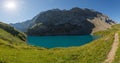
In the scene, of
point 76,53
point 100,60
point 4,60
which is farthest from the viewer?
point 76,53

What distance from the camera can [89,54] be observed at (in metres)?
49.9

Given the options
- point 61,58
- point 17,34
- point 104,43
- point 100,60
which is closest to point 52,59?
point 61,58

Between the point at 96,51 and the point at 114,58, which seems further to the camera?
the point at 96,51

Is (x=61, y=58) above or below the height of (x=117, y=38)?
below

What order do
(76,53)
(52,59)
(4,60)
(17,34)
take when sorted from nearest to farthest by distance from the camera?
(4,60) → (52,59) → (76,53) → (17,34)

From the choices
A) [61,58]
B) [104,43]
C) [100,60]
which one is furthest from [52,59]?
[104,43]

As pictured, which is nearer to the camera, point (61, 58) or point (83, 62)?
point (83, 62)

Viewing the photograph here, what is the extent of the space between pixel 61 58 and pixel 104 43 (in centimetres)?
1259

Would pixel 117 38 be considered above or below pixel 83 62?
above

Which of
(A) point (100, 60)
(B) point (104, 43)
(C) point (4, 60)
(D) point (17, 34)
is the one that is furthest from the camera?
(D) point (17, 34)

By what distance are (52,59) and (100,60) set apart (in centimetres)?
970

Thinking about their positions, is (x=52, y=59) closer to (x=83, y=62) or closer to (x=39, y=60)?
(x=39, y=60)

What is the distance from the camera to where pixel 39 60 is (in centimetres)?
4719

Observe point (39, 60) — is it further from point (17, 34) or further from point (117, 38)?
point (17, 34)
